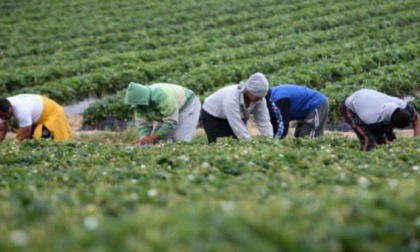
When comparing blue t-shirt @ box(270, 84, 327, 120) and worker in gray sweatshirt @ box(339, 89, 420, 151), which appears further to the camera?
blue t-shirt @ box(270, 84, 327, 120)

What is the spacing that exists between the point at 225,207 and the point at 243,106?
5.67m

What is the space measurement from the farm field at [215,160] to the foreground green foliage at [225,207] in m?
0.01

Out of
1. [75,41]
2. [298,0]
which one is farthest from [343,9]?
[75,41]

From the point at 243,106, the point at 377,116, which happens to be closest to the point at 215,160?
the point at 243,106

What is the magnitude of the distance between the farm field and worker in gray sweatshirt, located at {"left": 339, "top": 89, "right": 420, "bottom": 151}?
24cm

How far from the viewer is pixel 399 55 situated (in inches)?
717

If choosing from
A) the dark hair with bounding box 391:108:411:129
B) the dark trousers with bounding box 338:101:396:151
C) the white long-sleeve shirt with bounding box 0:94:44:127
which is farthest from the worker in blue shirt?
the white long-sleeve shirt with bounding box 0:94:44:127

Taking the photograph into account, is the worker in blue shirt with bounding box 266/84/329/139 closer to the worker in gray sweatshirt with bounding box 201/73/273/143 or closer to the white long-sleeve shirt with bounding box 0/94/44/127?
the worker in gray sweatshirt with bounding box 201/73/273/143

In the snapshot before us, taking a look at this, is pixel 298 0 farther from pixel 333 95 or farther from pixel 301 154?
pixel 301 154

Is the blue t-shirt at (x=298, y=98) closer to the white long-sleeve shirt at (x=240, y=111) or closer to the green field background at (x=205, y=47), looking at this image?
the white long-sleeve shirt at (x=240, y=111)

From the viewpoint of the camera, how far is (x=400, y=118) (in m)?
8.88

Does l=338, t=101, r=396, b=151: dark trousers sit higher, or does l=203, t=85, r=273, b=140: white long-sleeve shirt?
l=203, t=85, r=273, b=140: white long-sleeve shirt

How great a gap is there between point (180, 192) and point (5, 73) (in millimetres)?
14502

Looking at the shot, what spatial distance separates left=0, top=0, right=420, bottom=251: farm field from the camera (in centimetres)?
375
